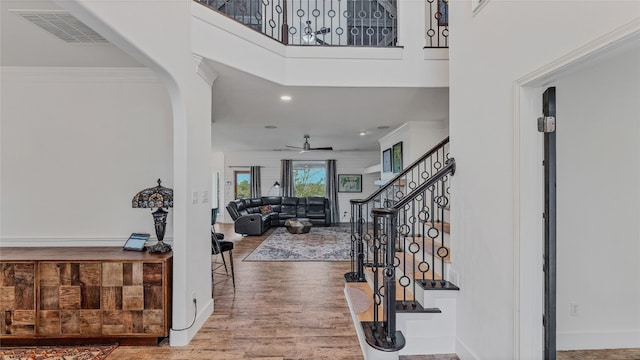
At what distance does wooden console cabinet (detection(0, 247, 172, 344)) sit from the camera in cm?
235

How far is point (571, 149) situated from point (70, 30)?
3968 millimetres

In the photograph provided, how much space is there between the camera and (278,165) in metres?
10.3

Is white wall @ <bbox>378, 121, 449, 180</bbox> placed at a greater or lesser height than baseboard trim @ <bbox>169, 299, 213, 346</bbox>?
greater

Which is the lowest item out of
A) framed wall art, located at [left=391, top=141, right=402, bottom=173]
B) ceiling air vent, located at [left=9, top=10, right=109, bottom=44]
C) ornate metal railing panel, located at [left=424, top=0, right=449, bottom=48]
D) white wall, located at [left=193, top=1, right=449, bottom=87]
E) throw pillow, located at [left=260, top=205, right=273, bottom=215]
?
throw pillow, located at [left=260, top=205, right=273, bottom=215]

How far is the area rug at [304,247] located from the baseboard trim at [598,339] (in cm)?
318

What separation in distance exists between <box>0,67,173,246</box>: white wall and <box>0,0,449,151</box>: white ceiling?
0.21m

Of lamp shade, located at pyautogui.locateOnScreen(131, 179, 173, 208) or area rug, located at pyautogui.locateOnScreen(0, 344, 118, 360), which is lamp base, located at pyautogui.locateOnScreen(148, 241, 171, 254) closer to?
lamp shade, located at pyautogui.locateOnScreen(131, 179, 173, 208)

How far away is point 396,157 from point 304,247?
9.04 ft

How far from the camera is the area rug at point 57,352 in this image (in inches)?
89.5

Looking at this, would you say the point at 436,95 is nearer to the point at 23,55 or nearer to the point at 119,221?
the point at 119,221

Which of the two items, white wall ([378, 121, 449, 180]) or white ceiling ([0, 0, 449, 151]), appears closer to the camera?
white ceiling ([0, 0, 449, 151])

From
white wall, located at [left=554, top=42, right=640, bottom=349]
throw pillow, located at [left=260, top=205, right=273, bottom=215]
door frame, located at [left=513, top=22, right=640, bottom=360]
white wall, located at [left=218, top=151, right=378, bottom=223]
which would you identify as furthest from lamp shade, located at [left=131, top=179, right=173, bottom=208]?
white wall, located at [left=218, top=151, right=378, bottom=223]

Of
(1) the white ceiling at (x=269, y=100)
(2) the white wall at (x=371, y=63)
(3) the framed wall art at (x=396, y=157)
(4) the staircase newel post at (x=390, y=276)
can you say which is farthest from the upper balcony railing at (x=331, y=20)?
(4) the staircase newel post at (x=390, y=276)

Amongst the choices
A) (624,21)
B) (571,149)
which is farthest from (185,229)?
(571,149)
